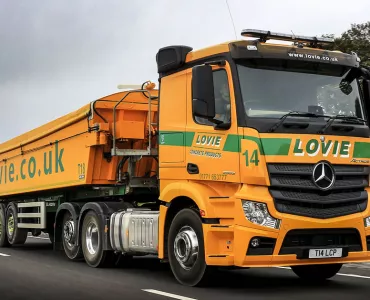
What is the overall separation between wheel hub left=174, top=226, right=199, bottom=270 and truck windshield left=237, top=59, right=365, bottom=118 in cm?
178

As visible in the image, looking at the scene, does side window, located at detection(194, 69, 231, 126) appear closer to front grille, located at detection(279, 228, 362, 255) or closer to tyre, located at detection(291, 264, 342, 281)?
front grille, located at detection(279, 228, 362, 255)

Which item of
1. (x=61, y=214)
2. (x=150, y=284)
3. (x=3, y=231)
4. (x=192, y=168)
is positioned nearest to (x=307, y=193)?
(x=192, y=168)

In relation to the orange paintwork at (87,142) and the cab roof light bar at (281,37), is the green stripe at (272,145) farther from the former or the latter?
the orange paintwork at (87,142)

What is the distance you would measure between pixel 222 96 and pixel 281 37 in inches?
55.3

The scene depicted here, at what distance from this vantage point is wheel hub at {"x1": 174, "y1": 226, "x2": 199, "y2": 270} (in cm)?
823

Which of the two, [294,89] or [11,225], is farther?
[11,225]

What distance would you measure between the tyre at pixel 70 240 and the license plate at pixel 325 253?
5387 millimetres

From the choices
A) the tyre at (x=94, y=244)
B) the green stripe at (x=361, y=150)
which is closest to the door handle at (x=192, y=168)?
the green stripe at (x=361, y=150)

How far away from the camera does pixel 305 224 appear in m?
7.71

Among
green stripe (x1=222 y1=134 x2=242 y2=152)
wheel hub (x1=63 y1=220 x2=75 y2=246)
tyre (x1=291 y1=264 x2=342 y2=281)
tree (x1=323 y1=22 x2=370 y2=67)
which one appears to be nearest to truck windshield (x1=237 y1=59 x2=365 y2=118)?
green stripe (x1=222 y1=134 x2=242 y2=152)

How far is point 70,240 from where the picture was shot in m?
12.2

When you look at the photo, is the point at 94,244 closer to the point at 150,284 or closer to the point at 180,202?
the point at 150,284

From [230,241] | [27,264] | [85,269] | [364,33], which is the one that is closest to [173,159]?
[230,241]

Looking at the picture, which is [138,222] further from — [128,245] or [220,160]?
[220,160]
